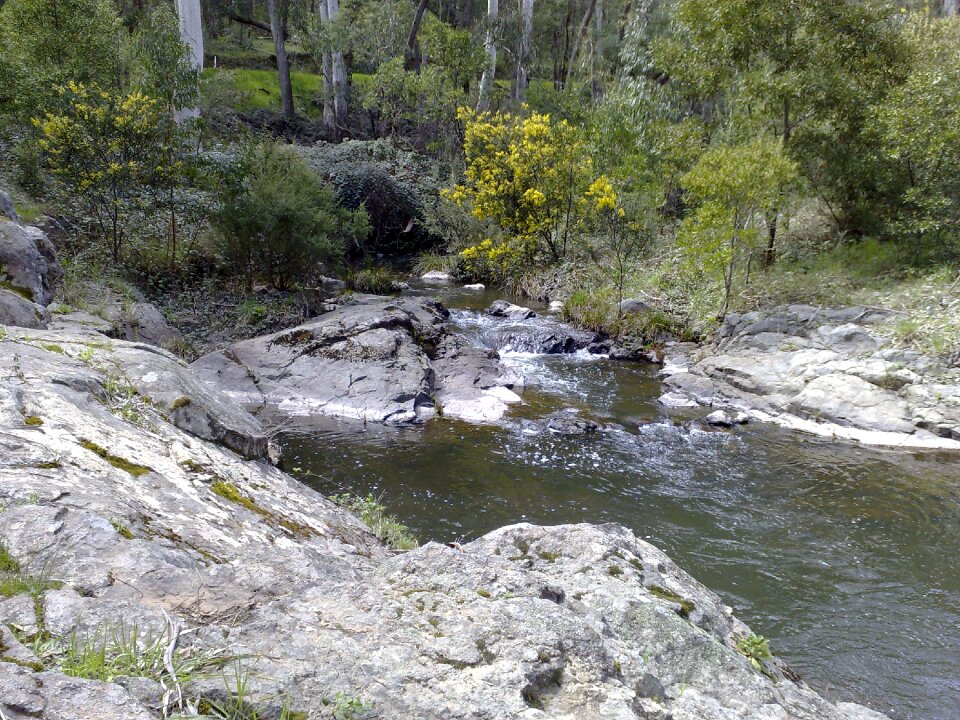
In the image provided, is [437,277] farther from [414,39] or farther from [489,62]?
[414,39]

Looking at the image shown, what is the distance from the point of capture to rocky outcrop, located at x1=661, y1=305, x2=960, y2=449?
9.80 m

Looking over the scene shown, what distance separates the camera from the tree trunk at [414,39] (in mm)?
32716

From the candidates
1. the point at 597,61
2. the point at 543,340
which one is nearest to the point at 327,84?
the point at 597,61

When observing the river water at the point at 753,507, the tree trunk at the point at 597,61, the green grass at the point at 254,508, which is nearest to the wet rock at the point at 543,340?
the river water at the point at 753,507

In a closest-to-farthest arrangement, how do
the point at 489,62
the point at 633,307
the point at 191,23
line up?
the point at 633,307
the point at 191,23
the point at 489,62

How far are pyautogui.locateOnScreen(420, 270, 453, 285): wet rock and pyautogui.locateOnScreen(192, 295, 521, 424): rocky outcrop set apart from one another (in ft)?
31.6

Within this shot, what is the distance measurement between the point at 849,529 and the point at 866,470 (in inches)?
80.7

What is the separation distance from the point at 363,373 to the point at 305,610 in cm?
882

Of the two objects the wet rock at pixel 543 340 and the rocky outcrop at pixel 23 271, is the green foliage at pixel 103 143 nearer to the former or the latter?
the rocky outcrop at pixel 23 271

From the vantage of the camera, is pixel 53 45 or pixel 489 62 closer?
pixel 53 45

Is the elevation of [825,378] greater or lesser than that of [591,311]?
lesser

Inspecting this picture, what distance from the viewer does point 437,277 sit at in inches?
893

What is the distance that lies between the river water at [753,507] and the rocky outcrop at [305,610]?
8.16ft

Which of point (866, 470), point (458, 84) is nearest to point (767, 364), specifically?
point (866, 470)
